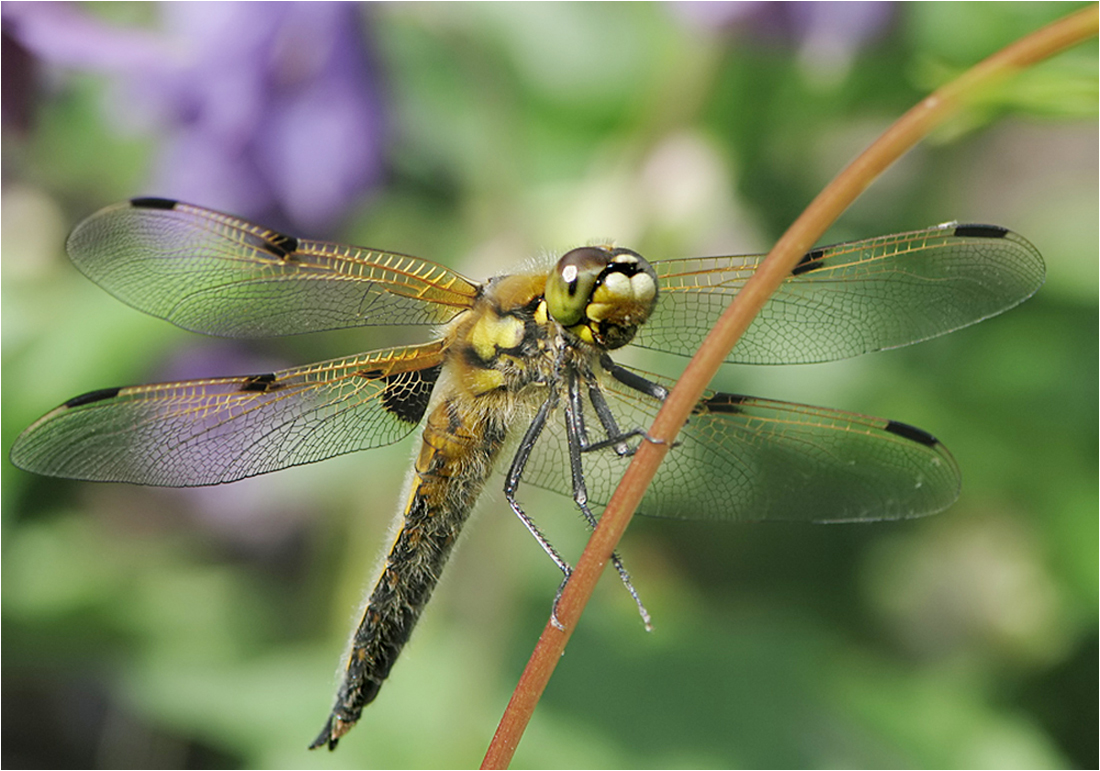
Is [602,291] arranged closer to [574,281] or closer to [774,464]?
[574,281]

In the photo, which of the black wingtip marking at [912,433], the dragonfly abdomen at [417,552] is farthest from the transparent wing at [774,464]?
the dragonfly abdomen at [417,552]

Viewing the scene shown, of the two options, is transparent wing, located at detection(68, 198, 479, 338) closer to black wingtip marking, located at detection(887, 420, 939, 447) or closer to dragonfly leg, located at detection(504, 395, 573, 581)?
dragonfly leg, located at detection(504, 395, 573, 581)

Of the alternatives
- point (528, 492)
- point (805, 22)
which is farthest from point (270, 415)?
point (805, 22)

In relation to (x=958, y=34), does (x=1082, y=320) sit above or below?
below

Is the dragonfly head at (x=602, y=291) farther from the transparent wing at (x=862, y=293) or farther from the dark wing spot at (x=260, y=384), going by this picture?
the dark wing spot at (x=260, y=384)

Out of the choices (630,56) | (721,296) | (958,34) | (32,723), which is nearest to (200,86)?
(630,56)

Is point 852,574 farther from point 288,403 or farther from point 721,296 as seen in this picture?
point 288,403

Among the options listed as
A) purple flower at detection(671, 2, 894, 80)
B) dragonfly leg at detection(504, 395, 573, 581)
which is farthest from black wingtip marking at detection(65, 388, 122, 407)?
purple flower at detection(671, 2, 894, 80)
